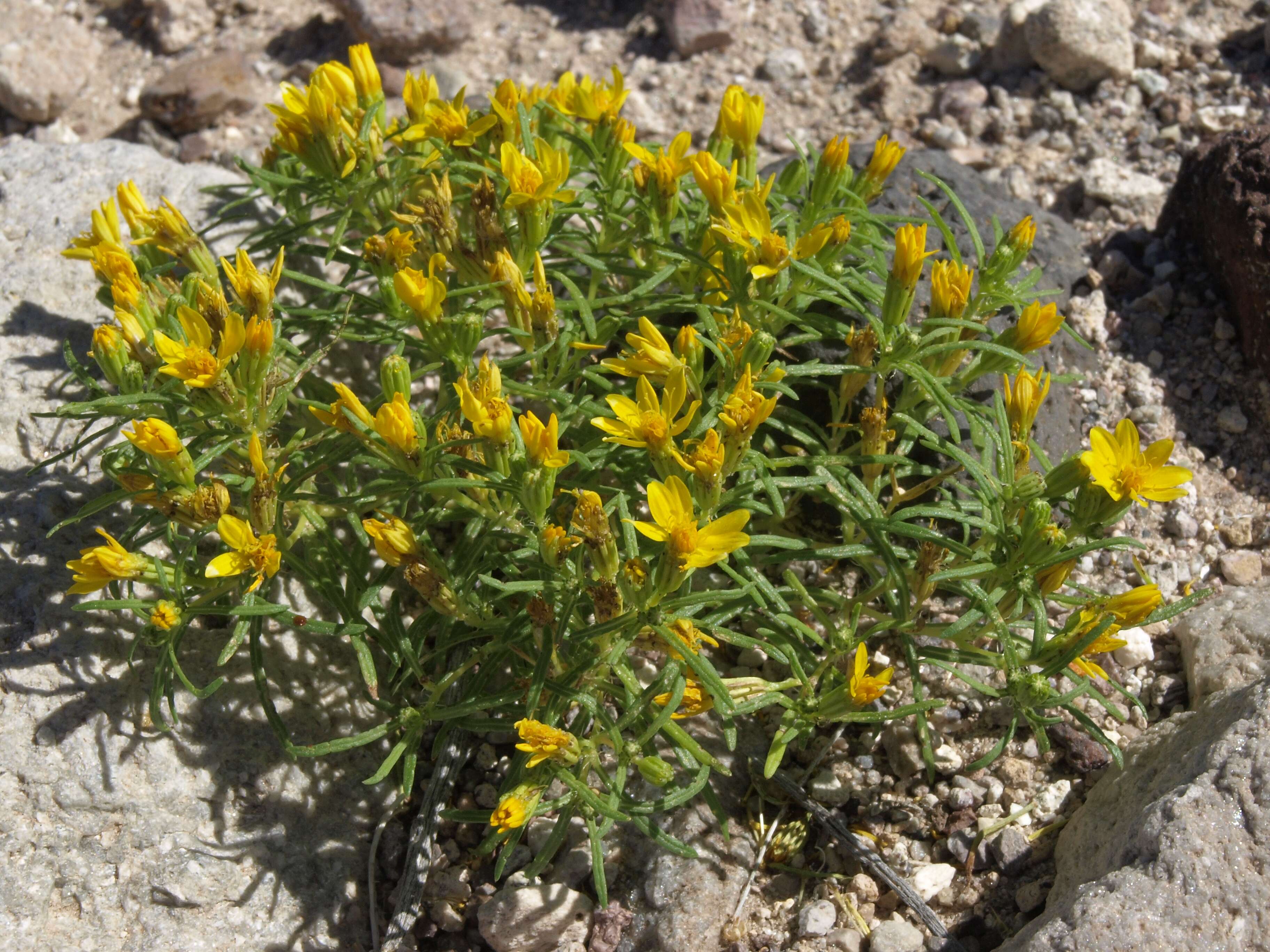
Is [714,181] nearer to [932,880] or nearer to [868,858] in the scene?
[868,858]

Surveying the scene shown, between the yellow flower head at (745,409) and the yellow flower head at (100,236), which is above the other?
the yellow flower head at (745,409)

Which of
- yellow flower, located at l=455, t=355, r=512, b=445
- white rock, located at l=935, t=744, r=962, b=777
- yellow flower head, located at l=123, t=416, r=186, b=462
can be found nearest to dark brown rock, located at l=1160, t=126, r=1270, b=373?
white rock, located at l=935, t=744, r=962, b=777

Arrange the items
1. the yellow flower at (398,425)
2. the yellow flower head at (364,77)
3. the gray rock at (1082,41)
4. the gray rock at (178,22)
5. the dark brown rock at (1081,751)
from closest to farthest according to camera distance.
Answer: the yellow flower at (398,425), the dark brown rock at (1081,751), the yellow flower head at (364,77), the gray rock at (1082,41), the gray rock at (178,22)

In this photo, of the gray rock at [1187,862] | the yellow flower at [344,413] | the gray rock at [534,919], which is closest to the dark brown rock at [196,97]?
the yellow flower at [344,413]

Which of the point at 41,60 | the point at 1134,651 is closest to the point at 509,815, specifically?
the point at 1134,651

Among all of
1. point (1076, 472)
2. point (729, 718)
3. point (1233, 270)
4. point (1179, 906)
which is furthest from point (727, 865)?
point (1233, 270)

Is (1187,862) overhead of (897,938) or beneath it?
overhead

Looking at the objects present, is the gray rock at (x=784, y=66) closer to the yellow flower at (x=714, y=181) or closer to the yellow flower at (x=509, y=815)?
the yellow flower at (x=714, y=181)

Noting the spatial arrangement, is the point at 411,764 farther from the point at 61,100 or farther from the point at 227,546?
the point at 61,100
